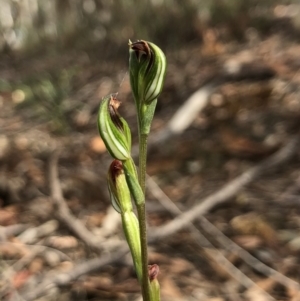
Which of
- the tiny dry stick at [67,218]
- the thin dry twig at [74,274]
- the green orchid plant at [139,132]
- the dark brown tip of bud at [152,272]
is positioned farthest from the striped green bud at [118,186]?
the tiny dry stick at [67,218]

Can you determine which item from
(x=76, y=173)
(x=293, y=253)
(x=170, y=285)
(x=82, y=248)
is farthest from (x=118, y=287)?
(x=76, y=173)

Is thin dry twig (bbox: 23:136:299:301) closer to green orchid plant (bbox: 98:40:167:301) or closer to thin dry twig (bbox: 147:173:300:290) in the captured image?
thin dry twig (bbox: 147:173:300:290)

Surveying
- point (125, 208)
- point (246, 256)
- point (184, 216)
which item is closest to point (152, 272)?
point (125, 208)

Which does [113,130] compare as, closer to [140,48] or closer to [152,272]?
[140,48]

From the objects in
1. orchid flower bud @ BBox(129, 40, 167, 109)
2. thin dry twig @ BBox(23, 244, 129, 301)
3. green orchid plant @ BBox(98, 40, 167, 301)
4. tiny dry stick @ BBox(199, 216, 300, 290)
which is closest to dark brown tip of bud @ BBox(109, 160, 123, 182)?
green orchid plant @ BBox(98, 40, 167, 301)

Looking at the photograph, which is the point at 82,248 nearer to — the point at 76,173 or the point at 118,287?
the point at 118,287

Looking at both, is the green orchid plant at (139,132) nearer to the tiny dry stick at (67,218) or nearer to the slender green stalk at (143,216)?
the slender green stalk at (143,216)

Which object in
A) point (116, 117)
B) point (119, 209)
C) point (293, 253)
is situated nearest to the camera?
point (116, 117)
